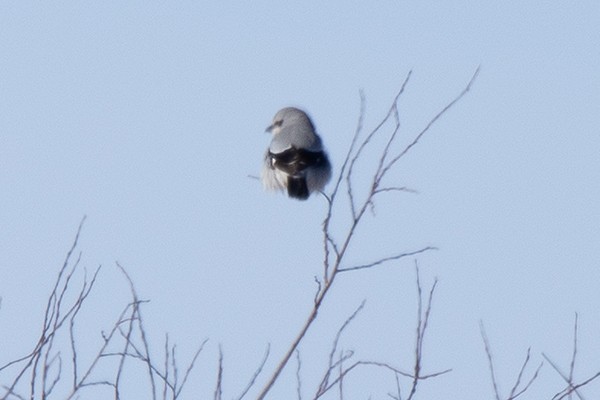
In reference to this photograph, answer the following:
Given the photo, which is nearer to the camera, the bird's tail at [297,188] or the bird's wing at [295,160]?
the bird's tail at [297,188]

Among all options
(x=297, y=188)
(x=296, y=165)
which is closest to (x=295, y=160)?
(x=296, y=165)

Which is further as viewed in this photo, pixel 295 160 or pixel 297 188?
pixel 295 160

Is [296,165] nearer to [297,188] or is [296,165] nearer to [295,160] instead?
[295,160]

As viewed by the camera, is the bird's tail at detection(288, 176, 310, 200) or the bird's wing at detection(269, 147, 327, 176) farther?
the bird's wing at detection(269, 147, 327, 176)

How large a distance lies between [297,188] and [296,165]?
22 cm

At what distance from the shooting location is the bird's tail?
8852 millimetres

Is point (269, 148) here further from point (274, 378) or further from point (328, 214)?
point (274, 378)

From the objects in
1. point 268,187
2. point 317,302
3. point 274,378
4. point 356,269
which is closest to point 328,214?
point 356,269

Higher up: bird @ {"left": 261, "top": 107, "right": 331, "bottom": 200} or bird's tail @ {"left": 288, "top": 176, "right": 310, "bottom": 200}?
bird @ {"left": 261, "top": 107, "right": 331, "bottom": 200}

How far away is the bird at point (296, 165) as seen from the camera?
8906 millimetres

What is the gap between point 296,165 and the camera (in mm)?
9008

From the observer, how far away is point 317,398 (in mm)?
3830

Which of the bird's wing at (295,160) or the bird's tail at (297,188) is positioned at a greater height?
the bird's wing at (295,160)

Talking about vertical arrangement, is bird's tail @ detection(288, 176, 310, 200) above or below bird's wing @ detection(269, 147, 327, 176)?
below
